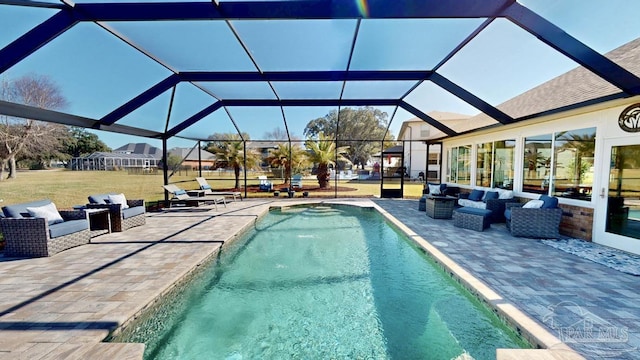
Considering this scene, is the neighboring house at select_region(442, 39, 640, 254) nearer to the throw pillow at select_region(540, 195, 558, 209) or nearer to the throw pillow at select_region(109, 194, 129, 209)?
the throw pillow at select_region(540, 195, 558, 209)

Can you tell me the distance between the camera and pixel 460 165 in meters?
11.8

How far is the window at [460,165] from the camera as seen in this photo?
36.6 ft

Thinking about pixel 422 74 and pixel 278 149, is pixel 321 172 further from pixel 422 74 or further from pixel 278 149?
pixel 422 74

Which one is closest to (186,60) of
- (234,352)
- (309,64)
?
(309,64)

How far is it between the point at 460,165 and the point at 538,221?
6099 mm

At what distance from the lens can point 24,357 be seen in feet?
7.50

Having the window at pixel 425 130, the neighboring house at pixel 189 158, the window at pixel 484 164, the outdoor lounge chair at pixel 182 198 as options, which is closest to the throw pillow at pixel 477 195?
the window at pixel 484 164

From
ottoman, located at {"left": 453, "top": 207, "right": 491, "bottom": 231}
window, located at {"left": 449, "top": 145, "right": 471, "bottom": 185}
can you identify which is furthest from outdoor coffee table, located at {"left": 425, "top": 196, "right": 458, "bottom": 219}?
window, located at {"left": 449, "top": 145, "right": 471, "bottom": 185}

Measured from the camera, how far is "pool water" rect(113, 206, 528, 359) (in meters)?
2.84

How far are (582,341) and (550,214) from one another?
14.5 ft

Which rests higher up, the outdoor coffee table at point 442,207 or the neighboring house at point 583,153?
the neighboring house at point 583,153
